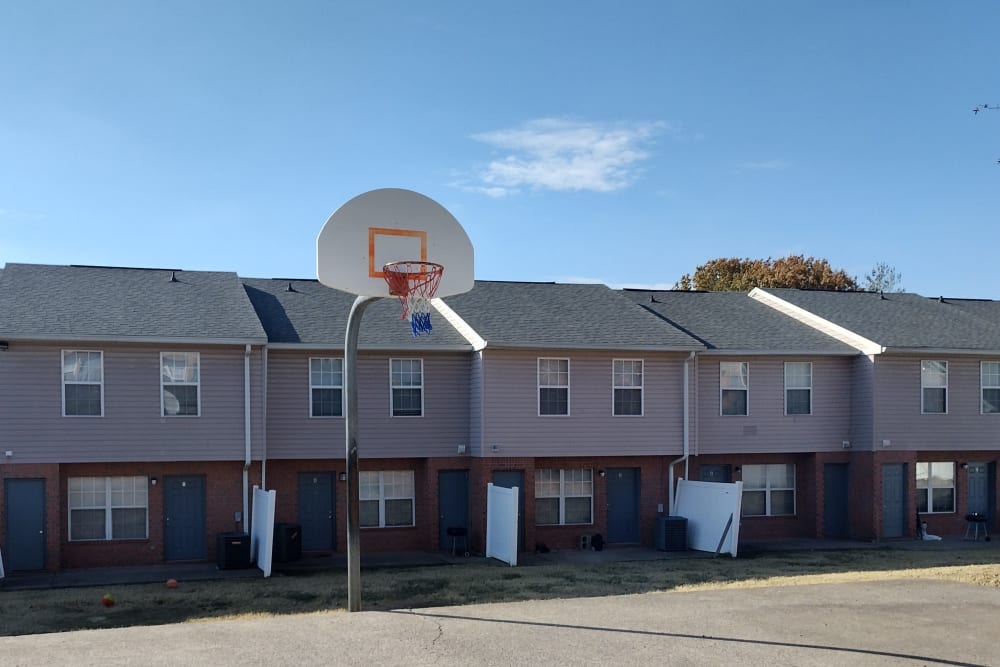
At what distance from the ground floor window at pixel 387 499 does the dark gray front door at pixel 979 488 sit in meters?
15.3

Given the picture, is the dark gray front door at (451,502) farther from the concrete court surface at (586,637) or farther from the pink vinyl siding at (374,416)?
the concrete court surface at (586,637)

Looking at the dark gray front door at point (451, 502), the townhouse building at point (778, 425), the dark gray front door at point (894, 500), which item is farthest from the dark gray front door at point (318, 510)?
the dark gray front door at point (894, 500)

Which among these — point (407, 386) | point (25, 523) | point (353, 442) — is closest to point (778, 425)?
point (407, 386)

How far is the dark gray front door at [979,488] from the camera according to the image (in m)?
27.6

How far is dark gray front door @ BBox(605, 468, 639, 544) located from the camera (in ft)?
82.9

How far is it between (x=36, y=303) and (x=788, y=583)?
16.6m

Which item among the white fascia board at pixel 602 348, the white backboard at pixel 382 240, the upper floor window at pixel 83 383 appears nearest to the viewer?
the white backboard at pixel 382 240

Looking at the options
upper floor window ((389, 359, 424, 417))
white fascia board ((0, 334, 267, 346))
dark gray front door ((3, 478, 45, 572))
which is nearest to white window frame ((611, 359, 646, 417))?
upper floor window ((389, 359, 424, 417))

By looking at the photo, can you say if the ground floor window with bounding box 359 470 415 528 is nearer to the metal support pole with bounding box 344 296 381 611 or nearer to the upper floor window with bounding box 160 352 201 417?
the upper floor window with bounding box 160 352 201 417

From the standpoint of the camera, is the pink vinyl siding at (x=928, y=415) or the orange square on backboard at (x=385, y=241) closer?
the orange square on backboard at (x=385, y=241)

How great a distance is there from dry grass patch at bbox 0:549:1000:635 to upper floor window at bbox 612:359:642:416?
3942 mm

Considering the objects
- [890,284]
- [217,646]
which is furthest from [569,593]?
[890,284]

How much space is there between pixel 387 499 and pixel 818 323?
12644 mm

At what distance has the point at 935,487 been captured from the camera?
27.3 meters
